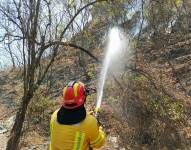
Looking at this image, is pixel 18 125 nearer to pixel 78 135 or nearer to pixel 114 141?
pixel 114 141

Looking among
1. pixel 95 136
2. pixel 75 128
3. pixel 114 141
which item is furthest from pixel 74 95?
pixel 114 141

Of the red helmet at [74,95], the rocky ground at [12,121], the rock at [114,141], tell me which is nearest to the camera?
the red helmet at [74,95]

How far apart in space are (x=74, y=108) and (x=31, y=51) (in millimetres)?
7831

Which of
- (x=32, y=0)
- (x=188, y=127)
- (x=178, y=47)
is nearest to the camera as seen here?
(x=32, y=0)

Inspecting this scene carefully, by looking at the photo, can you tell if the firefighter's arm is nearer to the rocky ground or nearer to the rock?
the rocky ground

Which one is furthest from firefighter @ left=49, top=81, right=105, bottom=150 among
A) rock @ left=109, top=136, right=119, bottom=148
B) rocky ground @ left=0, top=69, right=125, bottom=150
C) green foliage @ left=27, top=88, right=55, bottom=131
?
green foliage @ left=27, top=88, right=55, bottom=131

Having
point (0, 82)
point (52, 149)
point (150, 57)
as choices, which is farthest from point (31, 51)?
point (0, 82)

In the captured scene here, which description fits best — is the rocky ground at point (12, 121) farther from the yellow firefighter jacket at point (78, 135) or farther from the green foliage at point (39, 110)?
the yellow firefighter jacket at point (78, 135)

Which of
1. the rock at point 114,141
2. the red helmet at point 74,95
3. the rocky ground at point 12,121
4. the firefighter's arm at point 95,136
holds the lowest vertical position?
the rocky ground at point 12,121

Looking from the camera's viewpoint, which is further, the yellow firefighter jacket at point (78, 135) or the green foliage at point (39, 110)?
the green foliage at point (39, 110)

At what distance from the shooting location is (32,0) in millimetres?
11852

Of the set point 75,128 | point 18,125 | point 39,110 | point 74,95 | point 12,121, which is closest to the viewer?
point 74,95

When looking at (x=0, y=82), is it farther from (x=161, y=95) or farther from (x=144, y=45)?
(x=161, y=95)

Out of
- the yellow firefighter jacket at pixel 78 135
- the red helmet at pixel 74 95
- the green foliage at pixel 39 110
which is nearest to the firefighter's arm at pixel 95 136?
the yellow firefighter jacket at pixel 78 135
